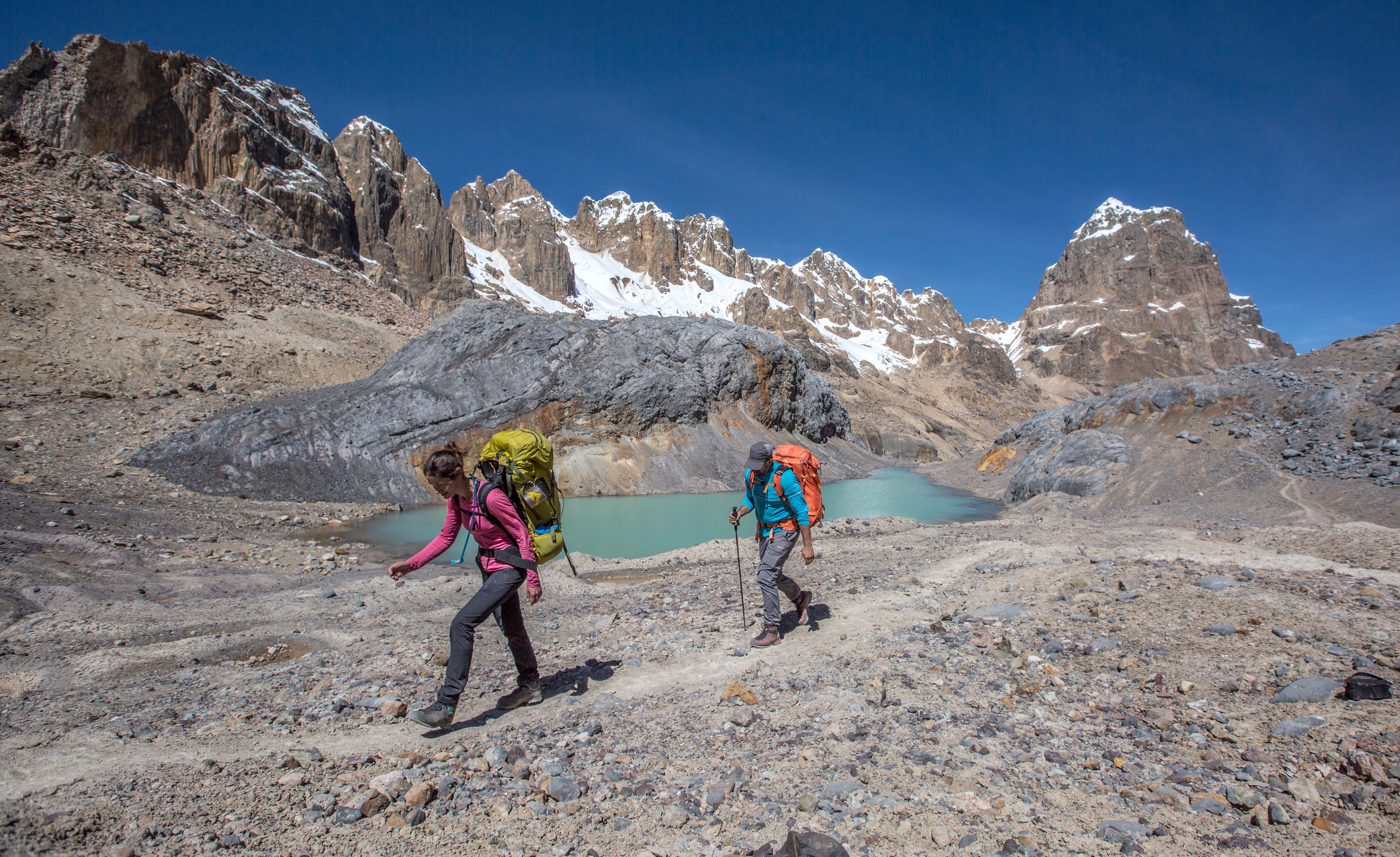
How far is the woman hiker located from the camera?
15.3 feet

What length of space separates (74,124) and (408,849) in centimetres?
6264

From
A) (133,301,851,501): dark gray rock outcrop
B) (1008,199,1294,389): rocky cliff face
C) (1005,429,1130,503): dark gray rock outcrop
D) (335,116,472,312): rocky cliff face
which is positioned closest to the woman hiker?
(1005,429,1130,503): dark gray rock outcrop

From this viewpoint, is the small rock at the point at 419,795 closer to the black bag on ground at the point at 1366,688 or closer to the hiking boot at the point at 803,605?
the hiking boot at the point at 803,605

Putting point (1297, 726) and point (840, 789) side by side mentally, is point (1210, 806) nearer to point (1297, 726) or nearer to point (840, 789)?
point (1297, 726)

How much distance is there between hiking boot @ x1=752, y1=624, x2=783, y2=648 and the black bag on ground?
4079mm

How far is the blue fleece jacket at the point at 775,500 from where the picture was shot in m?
6.47

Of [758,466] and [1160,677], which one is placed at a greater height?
[758,466]

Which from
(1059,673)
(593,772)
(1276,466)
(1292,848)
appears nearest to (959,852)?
(1292,848)

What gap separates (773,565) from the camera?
253 inches

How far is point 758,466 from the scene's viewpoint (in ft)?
21.3

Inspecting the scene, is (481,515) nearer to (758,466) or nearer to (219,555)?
(758,466)

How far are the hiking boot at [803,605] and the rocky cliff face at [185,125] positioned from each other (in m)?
51.1

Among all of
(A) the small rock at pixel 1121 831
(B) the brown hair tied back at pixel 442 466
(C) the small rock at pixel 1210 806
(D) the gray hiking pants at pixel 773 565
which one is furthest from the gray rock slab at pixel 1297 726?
(B) the brown hair tied back at pixel 442 466

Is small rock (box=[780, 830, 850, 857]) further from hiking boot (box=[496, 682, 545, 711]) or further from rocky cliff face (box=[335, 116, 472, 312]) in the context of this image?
rocky cliff face (box=[335, 116, 472, 312])
